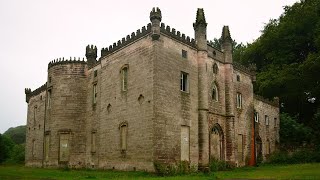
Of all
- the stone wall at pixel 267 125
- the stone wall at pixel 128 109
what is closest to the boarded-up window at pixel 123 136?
the stone wall at pixel 128 109

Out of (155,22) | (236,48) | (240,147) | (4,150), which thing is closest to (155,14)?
(155,22)

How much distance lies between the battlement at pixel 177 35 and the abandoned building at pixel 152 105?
0.07 m

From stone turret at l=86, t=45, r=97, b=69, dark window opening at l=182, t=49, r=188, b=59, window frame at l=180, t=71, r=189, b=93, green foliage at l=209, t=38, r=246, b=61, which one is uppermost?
green foliage at l=209, t=38, r=246, b=61

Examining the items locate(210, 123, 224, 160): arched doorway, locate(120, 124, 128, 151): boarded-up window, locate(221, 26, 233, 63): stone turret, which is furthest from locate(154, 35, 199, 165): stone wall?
locate(221, 26, 233, 63): stone turret

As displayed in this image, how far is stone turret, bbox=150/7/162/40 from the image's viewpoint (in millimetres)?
24266

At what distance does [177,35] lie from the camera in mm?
26062

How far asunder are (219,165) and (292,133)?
54.9 ft

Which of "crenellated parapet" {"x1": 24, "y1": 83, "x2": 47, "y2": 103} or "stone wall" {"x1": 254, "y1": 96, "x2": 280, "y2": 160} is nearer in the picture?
"stone wall" {"x1": 254, "y1": 96, "x2": 280, "y2": 160}

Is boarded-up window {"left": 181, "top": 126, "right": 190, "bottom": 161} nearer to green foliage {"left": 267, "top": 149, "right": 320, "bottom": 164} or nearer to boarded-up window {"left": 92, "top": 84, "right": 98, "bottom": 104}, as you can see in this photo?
boarded-up window {"left": 92, "top": 84, "right": 98, "bottom": 104}

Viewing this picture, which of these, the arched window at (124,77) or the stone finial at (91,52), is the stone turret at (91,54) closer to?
the stone finial at (91,52)

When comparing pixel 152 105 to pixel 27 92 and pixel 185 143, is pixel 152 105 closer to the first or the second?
pixel 185 143

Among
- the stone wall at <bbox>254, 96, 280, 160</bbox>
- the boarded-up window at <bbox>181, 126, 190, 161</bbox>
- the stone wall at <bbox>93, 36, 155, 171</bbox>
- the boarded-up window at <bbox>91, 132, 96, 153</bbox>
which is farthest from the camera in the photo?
the stone wall at <bbox>254, 96, 280, 160</bbox>

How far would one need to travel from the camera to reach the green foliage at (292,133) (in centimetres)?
3962

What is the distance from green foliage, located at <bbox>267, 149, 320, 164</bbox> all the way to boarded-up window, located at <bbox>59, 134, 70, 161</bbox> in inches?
757
